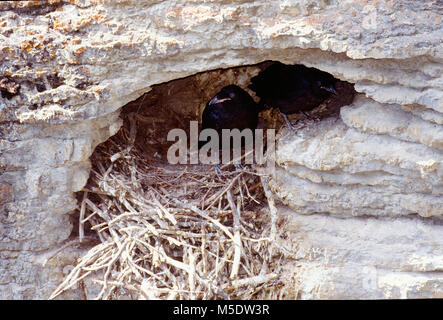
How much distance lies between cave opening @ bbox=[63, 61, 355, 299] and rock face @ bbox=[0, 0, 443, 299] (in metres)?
0.14

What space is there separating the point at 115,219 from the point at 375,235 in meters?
1.13

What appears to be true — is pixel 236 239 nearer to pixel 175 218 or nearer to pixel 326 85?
pixel 175 218

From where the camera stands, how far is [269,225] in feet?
7.97

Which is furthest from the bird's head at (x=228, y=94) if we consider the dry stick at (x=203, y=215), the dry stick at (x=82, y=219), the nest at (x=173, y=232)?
the dry stick at (x=82, y=219)

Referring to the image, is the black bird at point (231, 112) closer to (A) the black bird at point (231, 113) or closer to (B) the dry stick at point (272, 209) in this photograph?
(A) the black bird at point (231, 113)

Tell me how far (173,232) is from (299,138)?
0.72m

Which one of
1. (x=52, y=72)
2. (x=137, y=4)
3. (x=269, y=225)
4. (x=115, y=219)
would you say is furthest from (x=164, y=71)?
(x=269, y=225)

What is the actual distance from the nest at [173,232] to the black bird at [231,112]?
26 centimetres

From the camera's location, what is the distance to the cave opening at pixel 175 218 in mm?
2178

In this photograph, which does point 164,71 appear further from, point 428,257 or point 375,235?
point 428,257

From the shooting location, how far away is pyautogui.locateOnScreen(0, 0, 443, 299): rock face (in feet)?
6.70

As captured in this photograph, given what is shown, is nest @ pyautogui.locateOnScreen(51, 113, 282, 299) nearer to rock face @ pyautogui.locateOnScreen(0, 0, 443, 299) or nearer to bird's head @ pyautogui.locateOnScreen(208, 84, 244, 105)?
rock face @ pyautogui.locateOnScreen(0, 0, 443, 299)

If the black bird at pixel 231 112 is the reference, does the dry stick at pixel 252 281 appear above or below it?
below

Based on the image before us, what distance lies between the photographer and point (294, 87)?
2.70 metres
